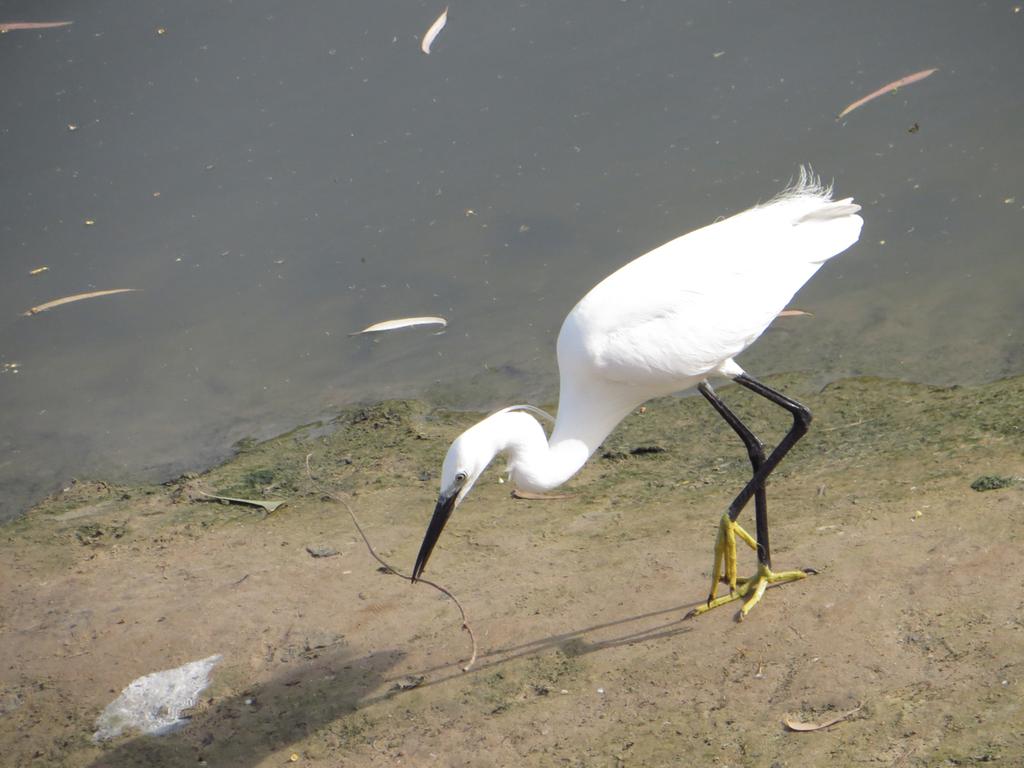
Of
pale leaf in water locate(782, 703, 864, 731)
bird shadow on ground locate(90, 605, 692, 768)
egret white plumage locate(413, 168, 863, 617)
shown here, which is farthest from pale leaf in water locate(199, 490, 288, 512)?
pale leaf in water locate(782, 703, 864, 731)

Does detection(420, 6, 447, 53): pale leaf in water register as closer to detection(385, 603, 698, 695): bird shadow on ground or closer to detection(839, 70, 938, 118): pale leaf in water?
detection(839, 70, 938, 118): pale leaf in water

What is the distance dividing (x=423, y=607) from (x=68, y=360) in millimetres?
4131

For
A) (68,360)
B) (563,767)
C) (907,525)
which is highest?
(907,525)

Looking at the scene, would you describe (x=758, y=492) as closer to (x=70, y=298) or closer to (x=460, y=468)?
(x=460, y=468)

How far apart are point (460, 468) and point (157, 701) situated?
5.63ft

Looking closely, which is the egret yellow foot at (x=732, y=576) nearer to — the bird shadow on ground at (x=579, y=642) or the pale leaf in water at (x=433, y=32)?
the bird shadow on ground at (x=579, y=642)

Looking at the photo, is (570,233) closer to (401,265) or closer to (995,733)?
(401,265)

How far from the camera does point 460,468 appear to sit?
418 cm

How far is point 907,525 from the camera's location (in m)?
4.66

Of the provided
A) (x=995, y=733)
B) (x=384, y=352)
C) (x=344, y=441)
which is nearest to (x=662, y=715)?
(x=995, y=733)

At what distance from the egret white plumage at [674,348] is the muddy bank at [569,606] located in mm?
383

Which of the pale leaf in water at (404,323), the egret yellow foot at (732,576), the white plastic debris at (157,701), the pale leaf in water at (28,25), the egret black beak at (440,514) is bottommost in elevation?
the white plastic debris at (157,701)

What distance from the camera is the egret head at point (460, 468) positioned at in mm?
4184

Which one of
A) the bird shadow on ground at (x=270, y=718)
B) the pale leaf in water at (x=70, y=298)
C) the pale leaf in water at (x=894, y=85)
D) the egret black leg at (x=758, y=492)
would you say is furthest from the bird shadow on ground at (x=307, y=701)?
the pale leaf in water at (x=894, y=85)
